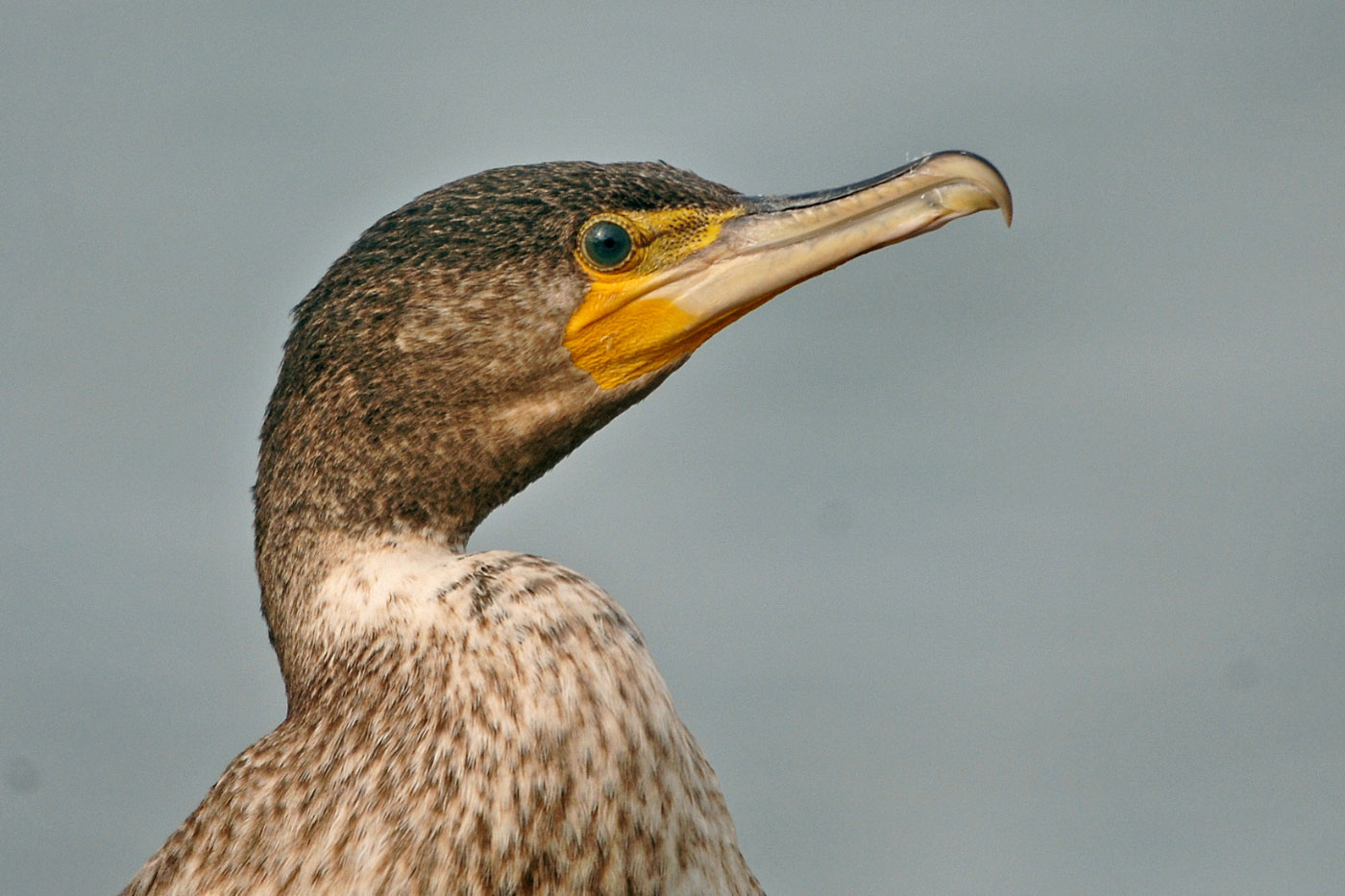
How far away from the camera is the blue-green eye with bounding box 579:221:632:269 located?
315 centimetres

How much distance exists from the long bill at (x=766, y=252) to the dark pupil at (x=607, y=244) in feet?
0.30

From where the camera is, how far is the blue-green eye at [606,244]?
3.15m

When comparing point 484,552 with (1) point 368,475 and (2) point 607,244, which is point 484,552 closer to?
(1) point 368,475

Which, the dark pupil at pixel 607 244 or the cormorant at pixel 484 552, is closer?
the cormorant at pixel 484 552

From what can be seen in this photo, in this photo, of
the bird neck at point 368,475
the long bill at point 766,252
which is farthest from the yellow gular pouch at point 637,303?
the bird neck at point 368,475

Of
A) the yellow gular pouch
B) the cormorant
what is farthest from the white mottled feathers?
the yellow gular pouch

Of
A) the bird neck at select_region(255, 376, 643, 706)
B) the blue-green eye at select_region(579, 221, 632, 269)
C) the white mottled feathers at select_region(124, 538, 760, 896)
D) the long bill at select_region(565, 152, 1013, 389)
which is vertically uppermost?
the blue-green eye at select_region(579, 221, 632, 269)

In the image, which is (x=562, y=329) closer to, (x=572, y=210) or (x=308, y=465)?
(x=572, y=210)

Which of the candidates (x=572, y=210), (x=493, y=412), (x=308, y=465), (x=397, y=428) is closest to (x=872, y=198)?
(x=572, y=210)

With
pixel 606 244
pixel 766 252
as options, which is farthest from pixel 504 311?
pixel 766 252

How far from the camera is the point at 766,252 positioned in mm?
3199

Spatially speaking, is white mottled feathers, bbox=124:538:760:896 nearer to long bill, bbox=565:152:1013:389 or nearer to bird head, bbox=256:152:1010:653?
bird head, bbox=256:152:1010:653

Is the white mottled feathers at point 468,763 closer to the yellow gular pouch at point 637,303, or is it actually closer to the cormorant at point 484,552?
the cormorant at point 484,552

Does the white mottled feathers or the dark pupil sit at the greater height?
the dark pupil
